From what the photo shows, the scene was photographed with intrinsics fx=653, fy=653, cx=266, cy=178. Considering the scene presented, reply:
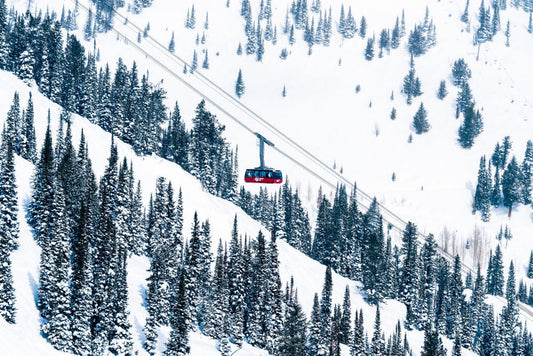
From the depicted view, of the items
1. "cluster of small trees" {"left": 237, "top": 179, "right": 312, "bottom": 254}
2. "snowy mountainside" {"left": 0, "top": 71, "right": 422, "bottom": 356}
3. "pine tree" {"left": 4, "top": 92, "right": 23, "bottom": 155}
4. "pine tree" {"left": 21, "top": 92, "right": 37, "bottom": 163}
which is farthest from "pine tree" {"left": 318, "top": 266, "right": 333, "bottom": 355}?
"pine tree" {"left": 4, "top": 92, "right": 23, "bottom": 155}

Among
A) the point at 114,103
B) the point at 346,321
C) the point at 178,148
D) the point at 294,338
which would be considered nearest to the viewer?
the point at 294,338

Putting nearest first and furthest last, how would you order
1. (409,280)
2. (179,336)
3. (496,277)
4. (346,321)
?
(179,336) < (346,321) < (409,280) < (496,277)

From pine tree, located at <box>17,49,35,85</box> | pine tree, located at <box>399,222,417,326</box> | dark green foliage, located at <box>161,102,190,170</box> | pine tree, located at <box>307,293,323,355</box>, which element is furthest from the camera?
dark green foliage, located at <box>161,102,190,170</box>

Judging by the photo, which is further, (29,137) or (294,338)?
(29,137)

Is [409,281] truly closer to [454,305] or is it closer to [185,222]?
[454,305]

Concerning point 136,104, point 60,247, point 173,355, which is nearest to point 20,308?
point 60,247

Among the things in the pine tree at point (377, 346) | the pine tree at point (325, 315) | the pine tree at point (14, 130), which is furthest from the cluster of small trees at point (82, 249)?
the pine tree at point (377, 346)

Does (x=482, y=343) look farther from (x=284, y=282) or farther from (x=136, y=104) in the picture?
(x=136, y=104)

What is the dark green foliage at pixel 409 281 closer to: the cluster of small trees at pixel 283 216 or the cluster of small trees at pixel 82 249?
the cluster of small trees at pixel 283 216

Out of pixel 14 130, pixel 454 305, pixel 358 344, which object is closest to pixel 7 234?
pixel 14 130

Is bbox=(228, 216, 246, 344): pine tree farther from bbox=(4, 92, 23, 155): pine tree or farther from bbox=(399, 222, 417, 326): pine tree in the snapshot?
bbox=(399, 222, 417, 326): pine tree

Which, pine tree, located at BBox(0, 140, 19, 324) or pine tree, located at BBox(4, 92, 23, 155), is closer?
pine tree, located at BBox(0, 140, 19, 324)
